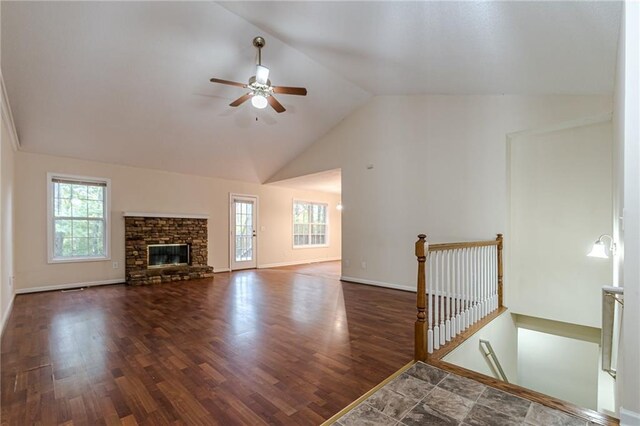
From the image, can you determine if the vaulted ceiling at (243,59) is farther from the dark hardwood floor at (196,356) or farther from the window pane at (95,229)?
the dark hardwood floor at (196,356)

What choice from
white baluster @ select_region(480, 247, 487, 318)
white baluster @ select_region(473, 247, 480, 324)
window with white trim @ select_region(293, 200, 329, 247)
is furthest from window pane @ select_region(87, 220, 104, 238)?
white baluster @ select_region(480, 247, 487, 318)

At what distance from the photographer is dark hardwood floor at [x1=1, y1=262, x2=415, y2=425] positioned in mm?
1865

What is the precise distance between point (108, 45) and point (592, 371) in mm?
7435

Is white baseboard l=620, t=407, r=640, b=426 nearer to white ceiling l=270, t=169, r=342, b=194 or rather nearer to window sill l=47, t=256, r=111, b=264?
white ceiling l=270, t=169, r=342, b=194

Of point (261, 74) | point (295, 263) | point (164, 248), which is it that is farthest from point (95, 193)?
point (295, 263)

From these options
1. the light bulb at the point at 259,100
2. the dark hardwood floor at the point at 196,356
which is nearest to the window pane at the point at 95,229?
the dark hardwood floor at the point at 196,356

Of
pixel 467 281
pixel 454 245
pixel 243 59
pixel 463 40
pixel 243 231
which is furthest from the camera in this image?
pixel 243 231

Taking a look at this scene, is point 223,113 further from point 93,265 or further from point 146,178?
point 93,265

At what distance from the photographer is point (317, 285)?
5.61m

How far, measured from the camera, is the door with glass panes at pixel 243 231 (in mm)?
7496

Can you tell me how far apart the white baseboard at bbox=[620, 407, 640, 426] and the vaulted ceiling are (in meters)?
2.52

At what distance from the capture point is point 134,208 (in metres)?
6.02

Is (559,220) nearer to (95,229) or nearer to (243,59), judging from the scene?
(243,59)

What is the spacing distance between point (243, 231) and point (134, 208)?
2520mm
